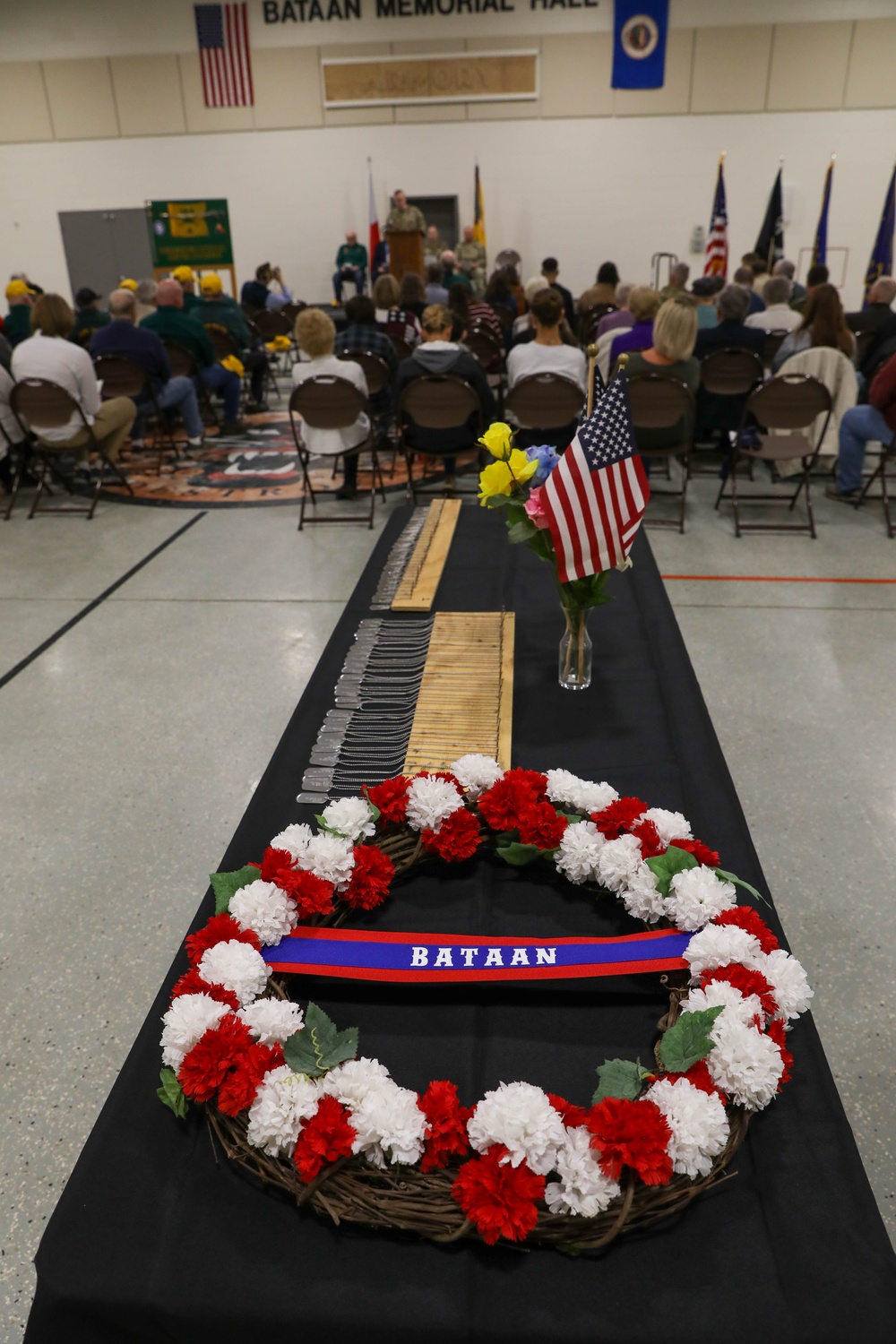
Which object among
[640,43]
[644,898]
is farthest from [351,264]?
[644,898]

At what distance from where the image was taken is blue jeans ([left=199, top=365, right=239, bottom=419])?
24.9ft

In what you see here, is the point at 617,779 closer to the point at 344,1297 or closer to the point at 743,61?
the point at 344,1297

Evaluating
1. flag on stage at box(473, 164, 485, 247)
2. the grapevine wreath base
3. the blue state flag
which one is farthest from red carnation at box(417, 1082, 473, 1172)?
the blue state flag

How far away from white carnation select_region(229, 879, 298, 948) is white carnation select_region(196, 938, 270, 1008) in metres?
0.04

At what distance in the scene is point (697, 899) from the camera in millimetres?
1258

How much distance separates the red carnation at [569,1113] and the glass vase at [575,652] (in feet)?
3.88

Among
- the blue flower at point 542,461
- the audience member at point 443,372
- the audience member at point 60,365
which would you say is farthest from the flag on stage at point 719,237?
the blue flower at point 542,461

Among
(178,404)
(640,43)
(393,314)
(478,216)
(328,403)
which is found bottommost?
(178,404)

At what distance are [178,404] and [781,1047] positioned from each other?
7.15 metres

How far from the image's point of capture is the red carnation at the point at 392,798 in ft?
A: 4.86

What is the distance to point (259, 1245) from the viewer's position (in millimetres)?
935

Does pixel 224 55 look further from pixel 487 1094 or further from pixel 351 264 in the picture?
pixel 487 1094

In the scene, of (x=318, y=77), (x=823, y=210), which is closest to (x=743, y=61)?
(x=823, y=210)

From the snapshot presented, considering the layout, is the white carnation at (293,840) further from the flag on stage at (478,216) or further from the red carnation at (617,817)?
the flag on stage at (478,216)
